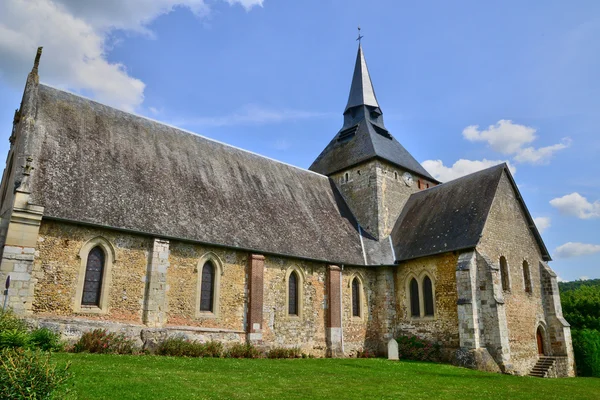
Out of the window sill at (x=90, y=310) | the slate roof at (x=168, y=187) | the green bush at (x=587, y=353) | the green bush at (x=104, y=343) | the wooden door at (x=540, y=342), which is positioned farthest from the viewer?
the green bush at (x=587, y=353)

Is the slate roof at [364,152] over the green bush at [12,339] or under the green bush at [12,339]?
over

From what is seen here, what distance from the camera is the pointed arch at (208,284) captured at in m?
17.2

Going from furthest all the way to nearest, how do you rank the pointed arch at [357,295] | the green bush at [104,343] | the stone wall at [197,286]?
1. the pointed arch at [357,295]
2. the stone wall at [197,286]
3. the green bush at [104,343]

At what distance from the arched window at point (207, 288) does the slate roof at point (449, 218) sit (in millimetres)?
9562

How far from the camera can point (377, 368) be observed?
1602cm

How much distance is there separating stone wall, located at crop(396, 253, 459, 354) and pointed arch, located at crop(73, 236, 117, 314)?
1339cm

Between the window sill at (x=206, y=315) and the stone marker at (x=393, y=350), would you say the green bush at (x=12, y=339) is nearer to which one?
the window sill at (x=206, y=315)

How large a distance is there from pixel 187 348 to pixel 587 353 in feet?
64.2

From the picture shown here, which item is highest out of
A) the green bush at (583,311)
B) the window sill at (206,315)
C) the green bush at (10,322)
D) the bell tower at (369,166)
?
the bell tower at (369,166)

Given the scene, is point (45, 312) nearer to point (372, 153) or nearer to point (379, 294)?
point (379, 294)

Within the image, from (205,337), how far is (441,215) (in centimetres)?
1284

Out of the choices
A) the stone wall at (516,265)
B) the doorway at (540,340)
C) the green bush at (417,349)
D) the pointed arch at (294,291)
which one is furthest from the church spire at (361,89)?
the doorway at (540,340)

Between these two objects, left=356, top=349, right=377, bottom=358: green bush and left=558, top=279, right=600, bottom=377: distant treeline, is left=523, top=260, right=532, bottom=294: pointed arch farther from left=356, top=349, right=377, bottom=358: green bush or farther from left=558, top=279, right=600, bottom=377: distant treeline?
left=356, top=349, right=377, bottom=358: green bush

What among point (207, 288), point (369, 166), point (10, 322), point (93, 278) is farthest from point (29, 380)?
point (369, 166)
